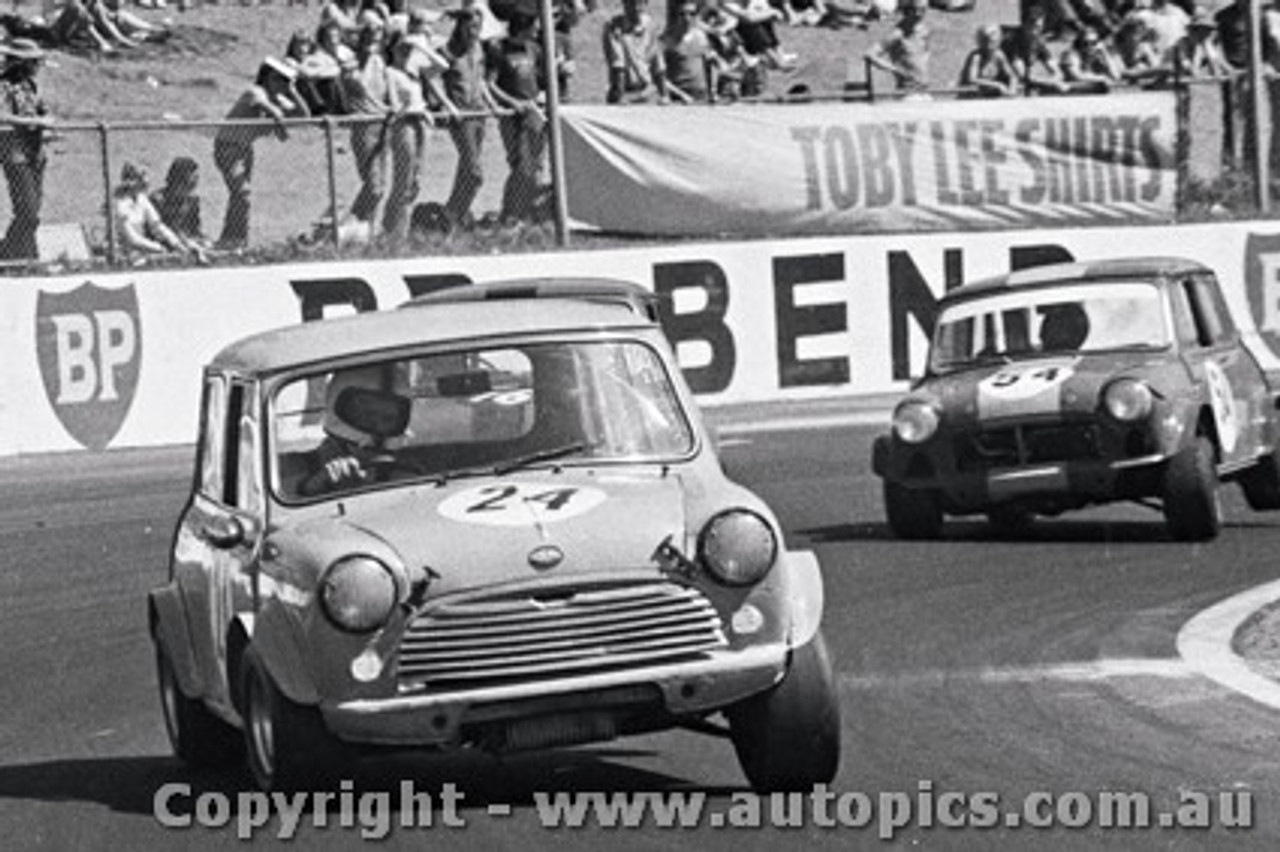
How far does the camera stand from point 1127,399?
15.5 m

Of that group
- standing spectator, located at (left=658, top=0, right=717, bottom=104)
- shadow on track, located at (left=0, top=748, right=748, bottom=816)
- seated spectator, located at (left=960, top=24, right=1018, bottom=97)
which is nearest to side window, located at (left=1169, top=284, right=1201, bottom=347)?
shadow on track, located at (left=0, top=748, right=748, bottom=816)

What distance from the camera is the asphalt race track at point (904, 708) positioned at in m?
8.44

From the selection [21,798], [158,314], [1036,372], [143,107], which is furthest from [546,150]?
[21,798]

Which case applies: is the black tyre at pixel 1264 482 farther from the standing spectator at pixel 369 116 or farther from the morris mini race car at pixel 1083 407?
the standing spectator at pixel 369 116

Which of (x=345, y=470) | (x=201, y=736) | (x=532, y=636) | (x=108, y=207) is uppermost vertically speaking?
(x=345, y=470)

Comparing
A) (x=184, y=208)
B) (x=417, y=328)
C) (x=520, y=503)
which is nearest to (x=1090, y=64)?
(x=184, y=208)

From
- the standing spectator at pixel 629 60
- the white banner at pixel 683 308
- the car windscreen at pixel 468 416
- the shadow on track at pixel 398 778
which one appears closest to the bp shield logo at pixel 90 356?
the white banner at pixel 683 308

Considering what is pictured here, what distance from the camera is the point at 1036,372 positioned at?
52.4 ft

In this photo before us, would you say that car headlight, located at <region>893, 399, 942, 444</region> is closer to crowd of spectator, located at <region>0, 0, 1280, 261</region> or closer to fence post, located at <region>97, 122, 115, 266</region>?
crowd of spectator, located at <region>0, 0, 1280, 261</region>

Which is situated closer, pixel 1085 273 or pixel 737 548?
pixel 737 548

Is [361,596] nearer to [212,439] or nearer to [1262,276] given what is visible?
[212,439]

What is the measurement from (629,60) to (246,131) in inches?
147

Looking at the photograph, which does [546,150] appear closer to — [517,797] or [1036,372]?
[1036,372]

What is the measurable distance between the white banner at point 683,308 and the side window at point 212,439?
1224cm
